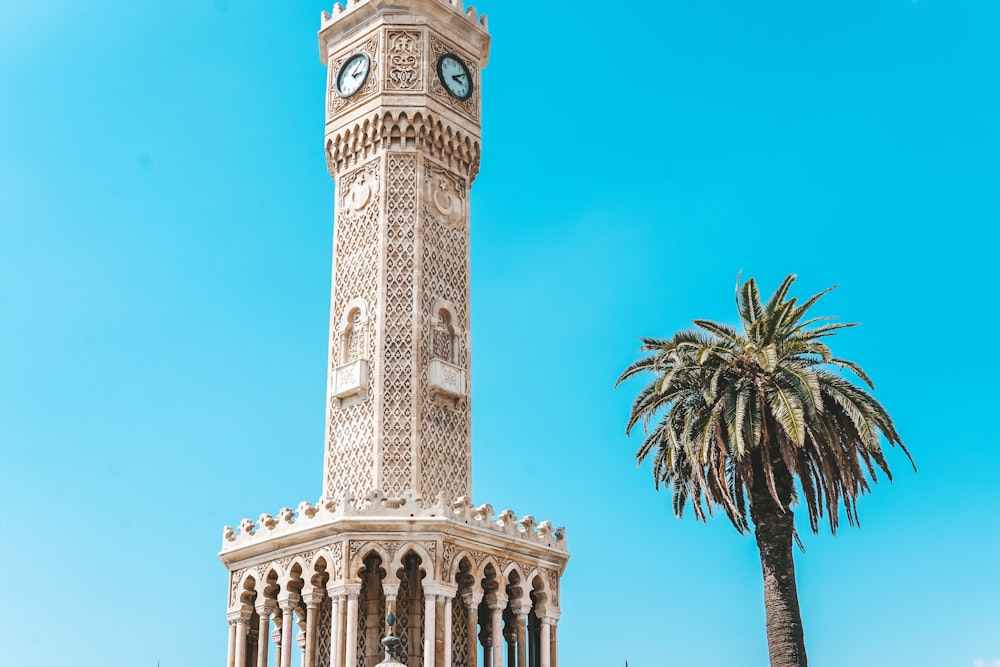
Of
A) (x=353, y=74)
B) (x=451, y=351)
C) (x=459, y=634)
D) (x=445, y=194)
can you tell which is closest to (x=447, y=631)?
(x=459, y=634)

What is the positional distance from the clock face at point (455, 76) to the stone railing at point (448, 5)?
1.48 metres

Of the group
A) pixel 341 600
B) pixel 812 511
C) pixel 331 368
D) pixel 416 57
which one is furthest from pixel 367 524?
pixel 416 57

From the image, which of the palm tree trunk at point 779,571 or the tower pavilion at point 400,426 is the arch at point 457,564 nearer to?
the tower pavilion at point 400,426

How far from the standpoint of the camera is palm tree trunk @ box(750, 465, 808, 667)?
91.2 feet

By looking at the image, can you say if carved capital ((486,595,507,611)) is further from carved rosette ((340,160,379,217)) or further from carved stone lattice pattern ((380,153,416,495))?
carved rosette ((340,160,379,217))

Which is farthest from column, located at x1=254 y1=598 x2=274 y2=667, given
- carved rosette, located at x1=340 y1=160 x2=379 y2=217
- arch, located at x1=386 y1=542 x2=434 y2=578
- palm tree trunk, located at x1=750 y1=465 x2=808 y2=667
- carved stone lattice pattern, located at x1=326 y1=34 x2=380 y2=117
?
carved stone lattice pattern, located at x1=326 y1=34 x2=380 y2=117

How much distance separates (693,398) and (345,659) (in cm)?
999

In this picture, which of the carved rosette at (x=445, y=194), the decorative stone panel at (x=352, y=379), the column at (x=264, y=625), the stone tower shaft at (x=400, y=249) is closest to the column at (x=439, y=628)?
the stone tower shaft at (x=400, y=249)

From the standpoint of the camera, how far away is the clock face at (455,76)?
1510 inches

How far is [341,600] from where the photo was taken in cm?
3094

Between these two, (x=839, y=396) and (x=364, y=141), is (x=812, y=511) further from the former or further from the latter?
(x=364, y=141)

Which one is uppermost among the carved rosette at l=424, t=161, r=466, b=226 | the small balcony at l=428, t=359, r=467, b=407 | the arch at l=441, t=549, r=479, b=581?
the carved rosette at l=424, t=161, r=466, b=226

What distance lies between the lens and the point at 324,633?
3291 cm

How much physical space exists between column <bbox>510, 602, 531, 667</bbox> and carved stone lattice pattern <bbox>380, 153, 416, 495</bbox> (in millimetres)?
3781
